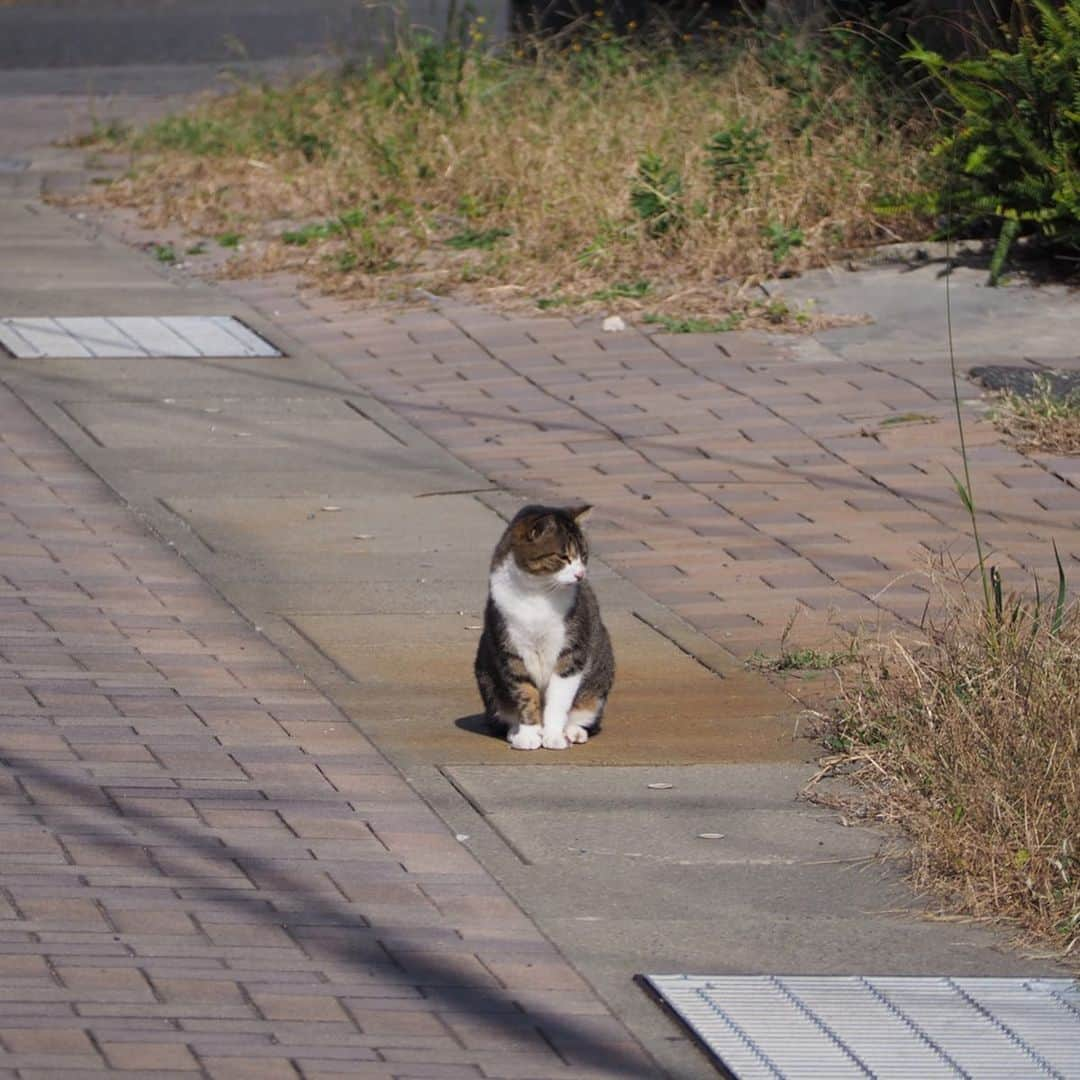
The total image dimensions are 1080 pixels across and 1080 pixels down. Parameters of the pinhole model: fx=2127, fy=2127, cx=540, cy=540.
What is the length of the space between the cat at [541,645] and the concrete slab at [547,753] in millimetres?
87

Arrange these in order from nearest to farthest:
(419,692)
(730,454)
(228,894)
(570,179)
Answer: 1. (228,894)
2. (419,692)
3. (730,454)
4. (570,179)

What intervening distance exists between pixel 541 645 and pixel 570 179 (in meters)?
7.81

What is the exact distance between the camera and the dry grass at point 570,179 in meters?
12.4

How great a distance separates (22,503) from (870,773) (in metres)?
4.03

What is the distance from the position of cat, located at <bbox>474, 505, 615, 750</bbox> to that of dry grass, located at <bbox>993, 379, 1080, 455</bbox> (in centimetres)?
374

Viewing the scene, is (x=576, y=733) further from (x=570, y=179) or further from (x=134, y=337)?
(x=570, y=179)

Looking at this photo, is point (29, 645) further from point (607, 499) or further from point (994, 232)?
point (994, 232)

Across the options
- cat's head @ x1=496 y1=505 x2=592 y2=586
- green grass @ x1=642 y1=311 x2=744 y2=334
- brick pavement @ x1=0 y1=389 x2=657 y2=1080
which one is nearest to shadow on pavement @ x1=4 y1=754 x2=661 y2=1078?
brick pavement @ x1=0 y1=389 x2=657 y2=1080

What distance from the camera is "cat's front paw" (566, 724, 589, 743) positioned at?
616cm

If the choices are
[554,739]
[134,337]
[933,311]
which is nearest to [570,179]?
[933,311]

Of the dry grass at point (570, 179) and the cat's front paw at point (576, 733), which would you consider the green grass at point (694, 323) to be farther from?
the cat's front paw at point (576, 733)

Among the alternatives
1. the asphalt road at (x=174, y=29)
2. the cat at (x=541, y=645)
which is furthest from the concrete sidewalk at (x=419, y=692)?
the asphalt road at (x=174, y=29)

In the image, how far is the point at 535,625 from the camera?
6.10m

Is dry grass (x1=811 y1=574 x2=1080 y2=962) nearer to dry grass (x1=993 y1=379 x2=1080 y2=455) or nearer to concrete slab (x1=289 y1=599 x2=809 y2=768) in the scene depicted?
concrete slab (x1=289 y1=599 x2=809 y2=768)
